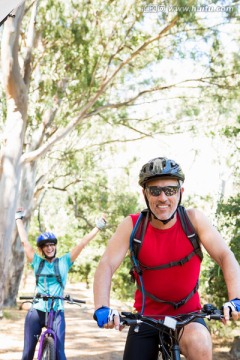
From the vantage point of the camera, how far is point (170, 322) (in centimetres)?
310

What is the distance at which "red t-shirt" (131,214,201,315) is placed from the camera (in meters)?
3.45

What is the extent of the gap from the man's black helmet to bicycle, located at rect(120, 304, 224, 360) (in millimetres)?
797

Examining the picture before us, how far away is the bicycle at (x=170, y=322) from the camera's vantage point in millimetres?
3105

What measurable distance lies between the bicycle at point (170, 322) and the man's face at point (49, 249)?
3483 mm

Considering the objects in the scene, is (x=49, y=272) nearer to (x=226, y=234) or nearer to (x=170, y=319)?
(x=170, y=319)

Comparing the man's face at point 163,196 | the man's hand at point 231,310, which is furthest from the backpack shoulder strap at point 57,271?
the man's hand at point 231,310

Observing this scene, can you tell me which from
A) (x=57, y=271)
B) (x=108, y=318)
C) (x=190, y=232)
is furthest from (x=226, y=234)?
(x=108, y=318)

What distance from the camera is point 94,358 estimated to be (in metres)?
11.1

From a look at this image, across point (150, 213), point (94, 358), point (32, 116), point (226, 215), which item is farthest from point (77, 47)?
point (150, 213)

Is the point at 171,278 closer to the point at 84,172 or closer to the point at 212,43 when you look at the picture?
the point at 212,43

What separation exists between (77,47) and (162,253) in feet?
32.8

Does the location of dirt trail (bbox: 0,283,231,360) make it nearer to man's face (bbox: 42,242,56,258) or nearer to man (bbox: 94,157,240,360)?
man's face (bbox: 42,242,56,258)

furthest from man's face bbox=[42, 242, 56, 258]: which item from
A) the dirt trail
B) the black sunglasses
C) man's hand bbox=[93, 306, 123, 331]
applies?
man's hand bbox=[93, 306, 123, 331]

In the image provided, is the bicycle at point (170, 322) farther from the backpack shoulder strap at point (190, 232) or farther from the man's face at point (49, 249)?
the man's face at point (49, 249)
